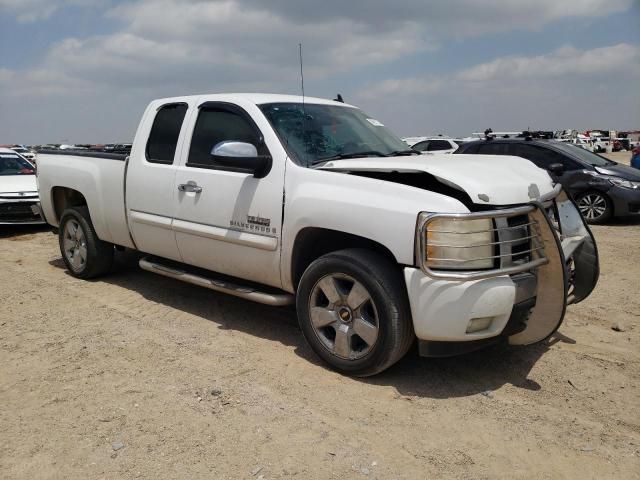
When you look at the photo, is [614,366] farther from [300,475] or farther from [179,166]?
[179,166]

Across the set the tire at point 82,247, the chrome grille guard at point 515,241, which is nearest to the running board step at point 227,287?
the tire at point 82,247

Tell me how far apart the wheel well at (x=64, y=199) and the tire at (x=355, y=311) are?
3677mm

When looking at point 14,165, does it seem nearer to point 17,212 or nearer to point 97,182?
point 17,212

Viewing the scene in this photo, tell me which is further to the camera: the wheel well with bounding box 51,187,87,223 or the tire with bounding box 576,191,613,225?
the tire with bounding box 576,191,613,225

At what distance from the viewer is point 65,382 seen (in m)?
3.75

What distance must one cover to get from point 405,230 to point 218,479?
1.66 m

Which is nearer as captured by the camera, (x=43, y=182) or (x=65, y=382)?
(x=65, y=382)

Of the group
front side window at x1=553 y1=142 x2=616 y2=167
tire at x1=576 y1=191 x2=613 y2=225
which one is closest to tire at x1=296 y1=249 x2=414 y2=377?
tire at x1=576 y1=191 x2=613 y2=225

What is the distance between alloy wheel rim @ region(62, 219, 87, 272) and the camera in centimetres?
618

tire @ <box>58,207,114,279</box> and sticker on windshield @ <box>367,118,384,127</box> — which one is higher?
sticker on windshield @ <box>367,118,384,127</box>

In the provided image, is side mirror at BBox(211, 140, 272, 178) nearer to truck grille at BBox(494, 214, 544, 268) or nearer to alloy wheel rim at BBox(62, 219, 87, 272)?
truck grille at BBox(494, 214, 544, 268)

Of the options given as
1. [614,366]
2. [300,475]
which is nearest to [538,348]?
[614,366]

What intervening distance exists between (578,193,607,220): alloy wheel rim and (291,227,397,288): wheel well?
7.43 m

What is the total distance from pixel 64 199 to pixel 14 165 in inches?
202
